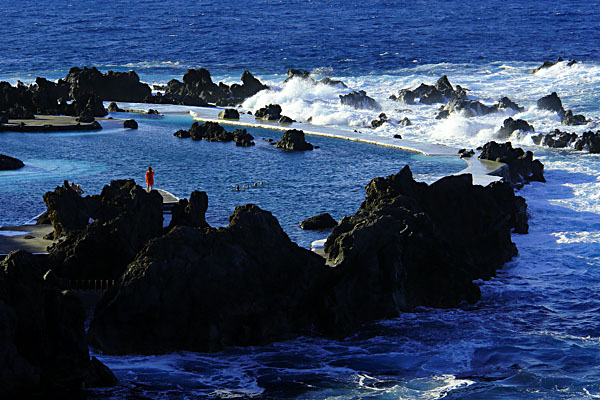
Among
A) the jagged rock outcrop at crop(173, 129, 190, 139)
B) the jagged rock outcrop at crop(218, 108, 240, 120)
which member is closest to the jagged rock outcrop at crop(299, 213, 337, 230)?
the jagged rock outcrop at crop(173, 129, 190, 139)

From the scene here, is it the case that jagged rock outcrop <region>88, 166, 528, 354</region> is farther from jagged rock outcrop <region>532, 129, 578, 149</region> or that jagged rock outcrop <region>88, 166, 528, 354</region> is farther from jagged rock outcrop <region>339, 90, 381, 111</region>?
jagged rock outcrop <region>339, 90, 381, 111</region>

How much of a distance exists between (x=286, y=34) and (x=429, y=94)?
67467 millimetres

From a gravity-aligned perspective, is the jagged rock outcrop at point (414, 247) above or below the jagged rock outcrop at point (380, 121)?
below

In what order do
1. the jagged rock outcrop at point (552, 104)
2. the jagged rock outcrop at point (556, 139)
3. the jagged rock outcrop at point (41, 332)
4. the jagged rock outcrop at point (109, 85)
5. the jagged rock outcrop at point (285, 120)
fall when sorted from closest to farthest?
the jagged rock outcrop at point (41, 332) → the jagged rock outcrop at point (556, 139) → the jagged rock outcrop at point (285, 120) → the jagged rock outcrop at point (552, 104) → the jagged rock outcrop at point (109, 85)

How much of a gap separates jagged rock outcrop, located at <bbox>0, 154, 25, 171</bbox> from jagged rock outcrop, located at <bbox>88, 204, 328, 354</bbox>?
2704 centimetres

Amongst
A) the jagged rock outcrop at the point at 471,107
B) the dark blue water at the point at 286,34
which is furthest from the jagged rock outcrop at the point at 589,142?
the dark blue water at the point at 286,34

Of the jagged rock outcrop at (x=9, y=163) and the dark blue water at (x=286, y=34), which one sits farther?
the dark blue water at (x=286, y=34)

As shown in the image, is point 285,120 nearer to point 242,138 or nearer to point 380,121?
point 380,121

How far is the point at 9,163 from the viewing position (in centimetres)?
5594

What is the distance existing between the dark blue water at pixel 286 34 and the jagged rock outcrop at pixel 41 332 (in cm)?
9594

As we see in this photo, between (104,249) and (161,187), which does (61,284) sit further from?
(161,187)

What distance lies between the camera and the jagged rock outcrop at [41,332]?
25250 mm

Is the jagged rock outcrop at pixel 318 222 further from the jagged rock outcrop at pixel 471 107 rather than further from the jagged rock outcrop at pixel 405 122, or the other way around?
the jagged rock outcrop at pixel 471 107

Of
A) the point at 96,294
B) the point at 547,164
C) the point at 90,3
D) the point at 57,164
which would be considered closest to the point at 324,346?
the point at 96,294
